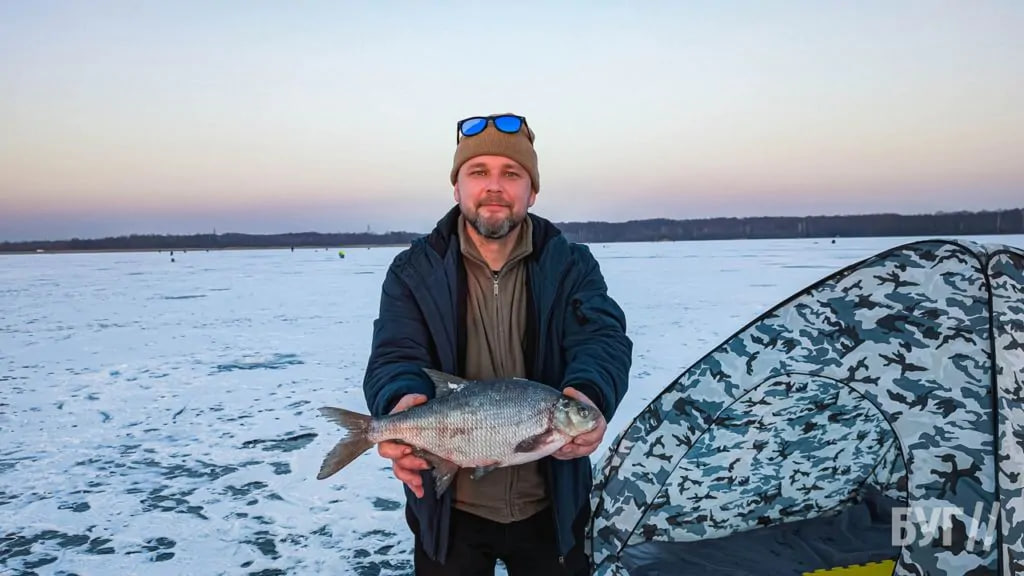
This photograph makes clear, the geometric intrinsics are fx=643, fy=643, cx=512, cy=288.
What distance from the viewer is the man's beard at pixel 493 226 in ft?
8.02

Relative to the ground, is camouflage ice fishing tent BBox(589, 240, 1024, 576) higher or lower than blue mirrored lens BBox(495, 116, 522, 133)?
lower

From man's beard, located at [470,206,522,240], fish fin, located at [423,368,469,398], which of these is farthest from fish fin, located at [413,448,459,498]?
man's beard, located at [470,206,522,240]

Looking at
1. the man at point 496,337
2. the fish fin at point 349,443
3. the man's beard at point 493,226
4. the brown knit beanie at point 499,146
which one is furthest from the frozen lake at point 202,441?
the brown knit beanie at point 499,146

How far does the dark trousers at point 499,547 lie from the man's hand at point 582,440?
1.19ft

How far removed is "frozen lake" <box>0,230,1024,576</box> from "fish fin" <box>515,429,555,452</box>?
6.63 ft

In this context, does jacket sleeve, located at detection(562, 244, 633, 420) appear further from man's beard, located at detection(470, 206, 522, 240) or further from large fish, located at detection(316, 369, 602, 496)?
man's beard, located at detection(470, 206, 522, 240)

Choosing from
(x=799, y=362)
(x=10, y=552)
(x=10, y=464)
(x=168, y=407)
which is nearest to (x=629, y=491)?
(x=799, y=362)

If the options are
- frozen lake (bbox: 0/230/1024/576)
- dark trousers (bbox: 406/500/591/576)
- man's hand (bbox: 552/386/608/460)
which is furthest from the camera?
frozen lake (bbox: 0/230/1024/576)

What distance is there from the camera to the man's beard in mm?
2443

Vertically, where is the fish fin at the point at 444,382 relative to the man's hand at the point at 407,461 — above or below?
above

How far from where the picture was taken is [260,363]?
9.65 meters

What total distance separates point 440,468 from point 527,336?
594 mm

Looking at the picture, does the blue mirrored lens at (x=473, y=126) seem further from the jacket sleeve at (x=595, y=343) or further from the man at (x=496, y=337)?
the jacket sleeve at (x=595, y=343)

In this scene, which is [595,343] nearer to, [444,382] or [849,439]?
[444,382]
